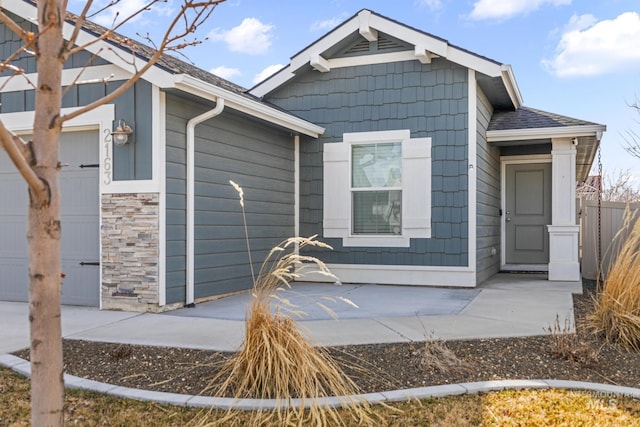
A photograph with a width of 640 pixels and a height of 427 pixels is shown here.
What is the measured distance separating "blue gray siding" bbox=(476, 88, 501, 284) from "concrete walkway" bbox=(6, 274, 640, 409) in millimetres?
1225

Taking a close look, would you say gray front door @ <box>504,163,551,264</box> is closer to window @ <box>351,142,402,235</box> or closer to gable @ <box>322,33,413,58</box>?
window @ <box>351,142,402,235</box>

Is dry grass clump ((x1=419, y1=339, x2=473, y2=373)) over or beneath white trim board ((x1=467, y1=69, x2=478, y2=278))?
beneath

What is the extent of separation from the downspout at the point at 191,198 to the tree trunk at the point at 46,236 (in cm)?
433

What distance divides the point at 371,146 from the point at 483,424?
588 centimetres

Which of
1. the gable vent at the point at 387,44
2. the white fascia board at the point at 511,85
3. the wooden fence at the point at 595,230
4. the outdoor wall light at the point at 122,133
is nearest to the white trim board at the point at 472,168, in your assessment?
the white fascia board at the point at 511,85

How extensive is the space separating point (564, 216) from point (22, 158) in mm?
8204

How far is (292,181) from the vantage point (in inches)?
342

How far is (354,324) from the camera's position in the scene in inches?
199

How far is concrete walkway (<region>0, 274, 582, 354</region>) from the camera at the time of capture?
4.52m

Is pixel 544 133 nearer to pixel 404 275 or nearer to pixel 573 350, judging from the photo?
pixel 404 275

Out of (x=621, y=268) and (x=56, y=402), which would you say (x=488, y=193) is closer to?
(x=621, y=268)

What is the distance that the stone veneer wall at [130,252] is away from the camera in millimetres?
5801

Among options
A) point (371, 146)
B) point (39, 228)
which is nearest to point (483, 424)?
point (39, 228)

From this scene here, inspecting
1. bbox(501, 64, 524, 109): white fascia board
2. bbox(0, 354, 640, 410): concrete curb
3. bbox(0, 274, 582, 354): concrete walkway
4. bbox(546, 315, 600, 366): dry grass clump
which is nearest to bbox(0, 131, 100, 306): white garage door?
bbox(0, 274, 582, 354): concrete walkway
